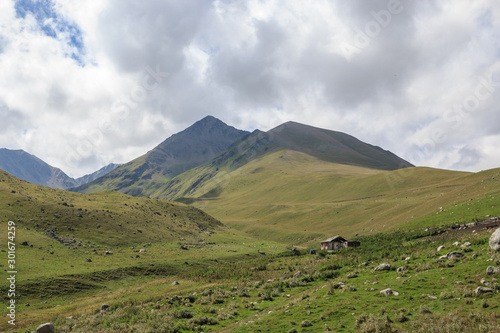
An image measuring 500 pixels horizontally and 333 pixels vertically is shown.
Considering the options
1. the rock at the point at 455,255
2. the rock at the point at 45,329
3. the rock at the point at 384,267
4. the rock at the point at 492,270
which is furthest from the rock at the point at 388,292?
the rock at the point at 45,329

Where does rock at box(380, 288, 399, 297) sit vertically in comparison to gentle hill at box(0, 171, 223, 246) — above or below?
below

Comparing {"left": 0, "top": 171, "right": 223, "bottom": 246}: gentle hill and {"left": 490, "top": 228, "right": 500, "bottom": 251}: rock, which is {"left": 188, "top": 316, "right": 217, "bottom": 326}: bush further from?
{"left": 0, "top": 171, "right": 223, "bottom": 246}: gentle hill

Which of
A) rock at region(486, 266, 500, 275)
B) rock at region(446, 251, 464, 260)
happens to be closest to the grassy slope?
rock at region(446, 251, 464, 260)

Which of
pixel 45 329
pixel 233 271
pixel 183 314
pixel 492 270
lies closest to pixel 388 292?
pixel 492 270

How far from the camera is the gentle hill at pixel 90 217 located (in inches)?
2884

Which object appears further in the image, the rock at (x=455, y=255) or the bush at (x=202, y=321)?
the rock at (x=455, y=255)

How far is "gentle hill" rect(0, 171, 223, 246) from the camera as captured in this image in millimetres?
A: 73250

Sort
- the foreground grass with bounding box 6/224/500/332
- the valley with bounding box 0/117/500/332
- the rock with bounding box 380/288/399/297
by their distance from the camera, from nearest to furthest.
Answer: the foreground grass with bounding box 6/224/500/332 < the valley with bounding box 0/117/500/332 < the rock with bounding box 380/288/399/297

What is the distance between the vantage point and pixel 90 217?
3388 inches

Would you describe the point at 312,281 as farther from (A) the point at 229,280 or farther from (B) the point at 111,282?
(B) the point at 111,282

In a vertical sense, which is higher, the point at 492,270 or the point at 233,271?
the point at 492,270

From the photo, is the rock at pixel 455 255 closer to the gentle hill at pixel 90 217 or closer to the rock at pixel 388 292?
the rock at pixel 388 292

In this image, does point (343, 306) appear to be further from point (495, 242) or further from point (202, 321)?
point (495, 242)

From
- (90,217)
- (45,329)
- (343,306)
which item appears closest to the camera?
(343,306)
